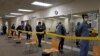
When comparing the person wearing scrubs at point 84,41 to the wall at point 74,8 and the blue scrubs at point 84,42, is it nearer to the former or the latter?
the blue scrubs at point 84,42

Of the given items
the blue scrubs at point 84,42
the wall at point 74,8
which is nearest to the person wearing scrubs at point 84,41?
the blue scrubs at point 84,42

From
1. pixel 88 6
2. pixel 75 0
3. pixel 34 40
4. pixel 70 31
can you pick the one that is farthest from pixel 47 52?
pixel 70 31

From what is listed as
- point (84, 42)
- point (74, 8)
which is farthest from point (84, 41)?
point (74, 8)

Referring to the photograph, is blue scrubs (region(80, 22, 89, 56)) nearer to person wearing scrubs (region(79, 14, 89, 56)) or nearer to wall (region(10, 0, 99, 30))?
person wearing scrubs (region(79, 14, 89, 56))

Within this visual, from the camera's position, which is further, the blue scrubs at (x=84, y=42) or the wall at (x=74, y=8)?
the wall at (x=74, y=8)

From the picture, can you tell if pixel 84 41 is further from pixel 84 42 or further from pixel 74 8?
pixel 74 8

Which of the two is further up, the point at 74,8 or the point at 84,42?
the point at 74,8

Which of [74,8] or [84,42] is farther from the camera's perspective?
[74,8]

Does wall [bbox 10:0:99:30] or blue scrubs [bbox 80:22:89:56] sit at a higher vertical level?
wall [bbox 10:0:99:30]

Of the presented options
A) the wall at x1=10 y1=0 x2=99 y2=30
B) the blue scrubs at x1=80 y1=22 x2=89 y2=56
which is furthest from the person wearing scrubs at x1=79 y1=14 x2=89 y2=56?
the wall at x1=10 y1=0 x2=99 y2=30

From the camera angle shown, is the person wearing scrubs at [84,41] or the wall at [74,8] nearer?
the person wearing scrubs at [84,41]

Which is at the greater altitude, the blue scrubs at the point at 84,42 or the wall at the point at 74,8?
the wall at the point at 74,8

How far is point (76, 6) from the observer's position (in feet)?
25.6

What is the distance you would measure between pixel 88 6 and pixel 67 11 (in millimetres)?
1782
